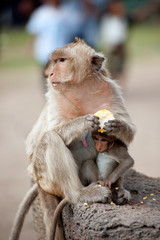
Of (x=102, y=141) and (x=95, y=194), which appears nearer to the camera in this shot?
(x=95, y=194)

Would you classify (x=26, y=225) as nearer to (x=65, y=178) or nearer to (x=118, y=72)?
(x=65, y=178)

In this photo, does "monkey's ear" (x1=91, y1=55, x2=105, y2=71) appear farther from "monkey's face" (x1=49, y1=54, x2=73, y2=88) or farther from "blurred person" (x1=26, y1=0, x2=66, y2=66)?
"blurred person" (x1=26, y1=0, x2=66, y2=66)

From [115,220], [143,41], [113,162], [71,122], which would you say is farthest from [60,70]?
[143,41]

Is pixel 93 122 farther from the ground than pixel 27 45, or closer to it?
closer to it

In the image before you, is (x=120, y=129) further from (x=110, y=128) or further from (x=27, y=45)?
(x=27, y=45)

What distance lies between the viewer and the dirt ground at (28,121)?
31.1ft

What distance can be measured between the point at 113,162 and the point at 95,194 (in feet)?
1.37

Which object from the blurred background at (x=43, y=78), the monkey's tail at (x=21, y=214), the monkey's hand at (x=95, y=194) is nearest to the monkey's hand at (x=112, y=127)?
the monkey's hand at (x=95, y=194)

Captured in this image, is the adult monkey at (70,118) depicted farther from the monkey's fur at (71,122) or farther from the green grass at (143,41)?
the green grass at (143,41)

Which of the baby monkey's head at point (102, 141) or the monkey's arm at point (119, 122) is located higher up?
the monkey's arm at point (119, 122)

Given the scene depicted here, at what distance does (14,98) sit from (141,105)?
4.58 m

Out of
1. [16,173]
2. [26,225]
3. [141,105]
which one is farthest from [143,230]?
[141,105]

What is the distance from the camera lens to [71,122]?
5160 millimetres

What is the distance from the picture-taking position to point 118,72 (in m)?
Result: 17.4
